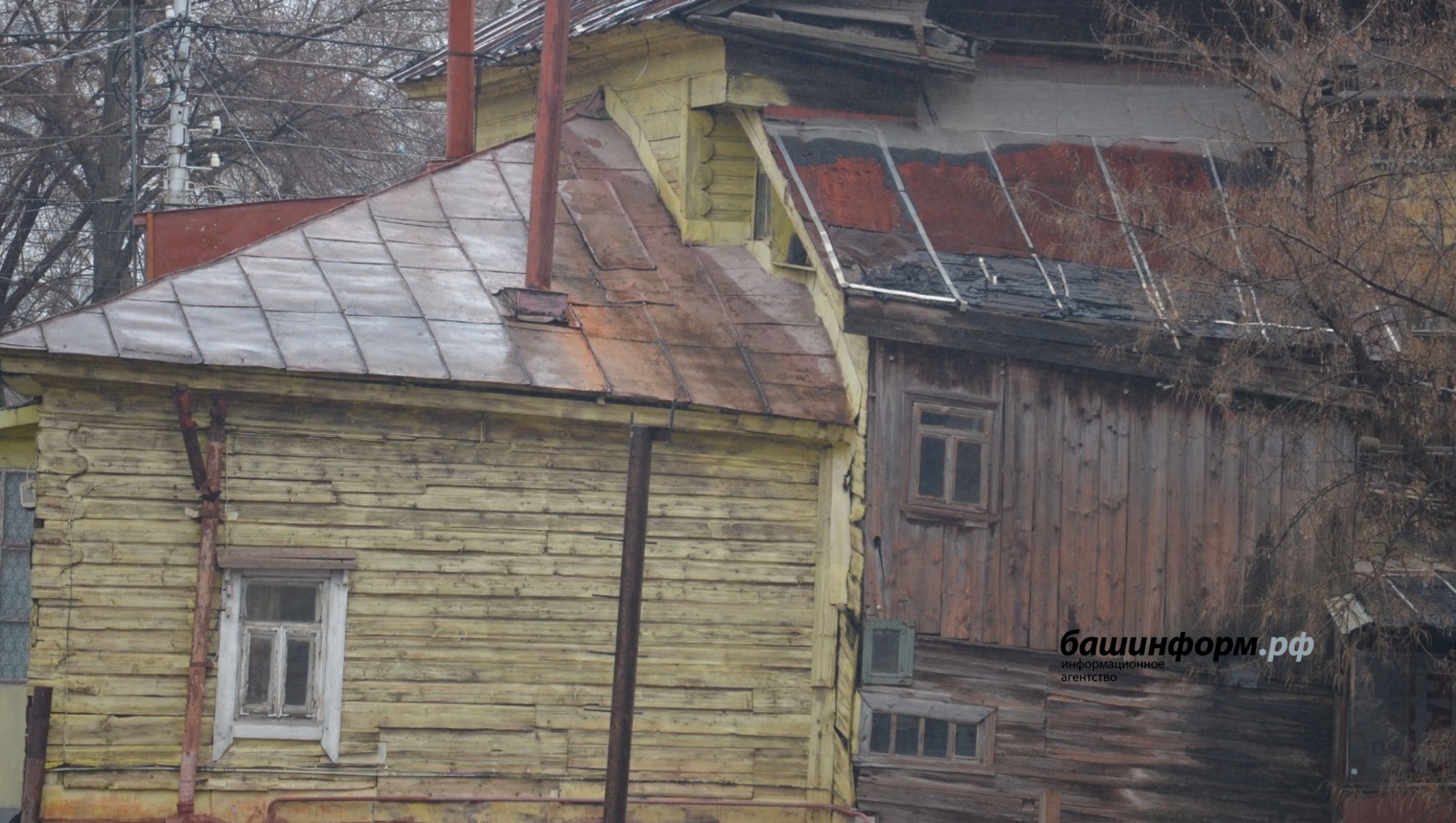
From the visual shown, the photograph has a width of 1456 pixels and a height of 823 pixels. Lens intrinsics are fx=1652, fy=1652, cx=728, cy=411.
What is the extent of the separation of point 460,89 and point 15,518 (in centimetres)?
567

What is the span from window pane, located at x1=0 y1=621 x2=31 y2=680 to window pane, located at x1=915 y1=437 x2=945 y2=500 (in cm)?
862

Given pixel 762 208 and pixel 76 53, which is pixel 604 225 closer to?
pixel 762 208

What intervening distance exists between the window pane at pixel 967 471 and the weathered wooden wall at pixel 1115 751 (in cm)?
94

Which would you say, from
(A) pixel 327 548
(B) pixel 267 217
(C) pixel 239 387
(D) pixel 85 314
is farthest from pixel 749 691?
(B) pixel 267 217

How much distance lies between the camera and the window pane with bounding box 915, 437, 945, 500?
10.5 metres

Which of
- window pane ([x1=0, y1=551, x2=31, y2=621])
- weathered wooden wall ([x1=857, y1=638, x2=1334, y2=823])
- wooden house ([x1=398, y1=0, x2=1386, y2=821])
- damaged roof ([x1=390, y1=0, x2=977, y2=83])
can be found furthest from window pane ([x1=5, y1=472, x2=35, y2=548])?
weathered wooden wall ([x1=857, y1=638, x2=1334, y2=823])

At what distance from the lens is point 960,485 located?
10555 mm

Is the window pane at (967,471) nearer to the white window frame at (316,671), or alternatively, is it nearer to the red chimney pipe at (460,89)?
the white window frame at (316,671)

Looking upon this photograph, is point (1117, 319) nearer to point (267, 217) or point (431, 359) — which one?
point (431, 359)

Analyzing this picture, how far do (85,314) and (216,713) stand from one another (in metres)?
2.41

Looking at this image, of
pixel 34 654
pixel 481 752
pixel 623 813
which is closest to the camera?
pixel 623 813

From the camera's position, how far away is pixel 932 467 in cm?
1055

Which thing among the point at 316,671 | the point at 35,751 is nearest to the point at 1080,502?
the point at 316,671

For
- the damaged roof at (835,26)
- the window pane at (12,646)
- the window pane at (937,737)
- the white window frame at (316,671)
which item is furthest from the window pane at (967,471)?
the window pane at (12,646)
